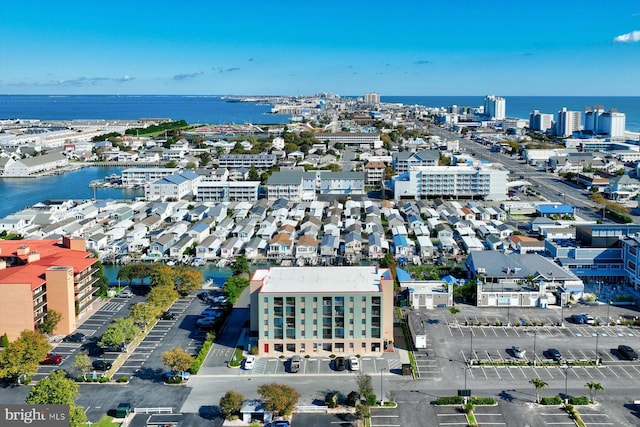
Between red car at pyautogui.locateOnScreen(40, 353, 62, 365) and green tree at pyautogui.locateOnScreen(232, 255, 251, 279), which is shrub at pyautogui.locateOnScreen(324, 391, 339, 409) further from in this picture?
green tree at pyautogui.locateOnScreen(232, 255, 251, 279)

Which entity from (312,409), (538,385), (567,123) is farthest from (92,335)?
(567,123)

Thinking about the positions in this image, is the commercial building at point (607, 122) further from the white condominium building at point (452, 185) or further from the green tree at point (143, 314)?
the green tree at point (143, 314)

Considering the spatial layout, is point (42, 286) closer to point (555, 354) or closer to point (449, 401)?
point (449, 401)

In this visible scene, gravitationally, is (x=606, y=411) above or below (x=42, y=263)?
below

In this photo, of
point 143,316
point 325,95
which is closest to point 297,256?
point 143,316

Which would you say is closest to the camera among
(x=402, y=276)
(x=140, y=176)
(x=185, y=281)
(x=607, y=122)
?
(x=185, y=281)

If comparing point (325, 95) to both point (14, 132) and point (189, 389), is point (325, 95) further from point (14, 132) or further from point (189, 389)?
point (189, 389)
